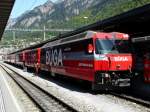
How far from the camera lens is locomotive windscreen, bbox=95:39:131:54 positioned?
58.6 feet

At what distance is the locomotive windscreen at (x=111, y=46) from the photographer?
17.9 meters

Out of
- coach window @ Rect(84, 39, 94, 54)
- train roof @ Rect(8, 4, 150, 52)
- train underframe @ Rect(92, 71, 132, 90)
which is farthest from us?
train roof @ Rect(8, 4, 150, 52)

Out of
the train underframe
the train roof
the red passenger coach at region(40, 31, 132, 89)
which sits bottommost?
the train underframe

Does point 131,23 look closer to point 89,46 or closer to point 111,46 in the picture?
point 111,46

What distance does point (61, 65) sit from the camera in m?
24.5

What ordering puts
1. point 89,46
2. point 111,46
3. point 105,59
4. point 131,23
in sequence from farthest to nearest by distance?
point 131,23 < point 111,46 < point 89,46 < point 105,59

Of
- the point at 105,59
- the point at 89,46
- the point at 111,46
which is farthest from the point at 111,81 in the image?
the point at 89,46

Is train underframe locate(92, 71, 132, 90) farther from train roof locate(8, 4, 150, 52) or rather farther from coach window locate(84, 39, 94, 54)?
train roof locate(8, 4, 150, 52)

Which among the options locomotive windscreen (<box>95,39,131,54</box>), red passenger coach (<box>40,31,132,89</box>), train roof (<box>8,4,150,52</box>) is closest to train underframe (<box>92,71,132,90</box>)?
red passenger coach (<box>40,31,132,89</box>)

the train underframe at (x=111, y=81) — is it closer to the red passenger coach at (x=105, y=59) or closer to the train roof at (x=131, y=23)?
the red passenger coach at (x=105, y=59)

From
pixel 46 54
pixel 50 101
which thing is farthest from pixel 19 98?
pixel 46 54

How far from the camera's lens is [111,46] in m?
18.1

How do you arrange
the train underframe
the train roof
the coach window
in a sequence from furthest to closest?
the train roof < the coach window < the train underframe

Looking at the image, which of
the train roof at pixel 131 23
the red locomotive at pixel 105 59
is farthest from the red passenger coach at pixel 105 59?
the train roof at pixel 131 23
